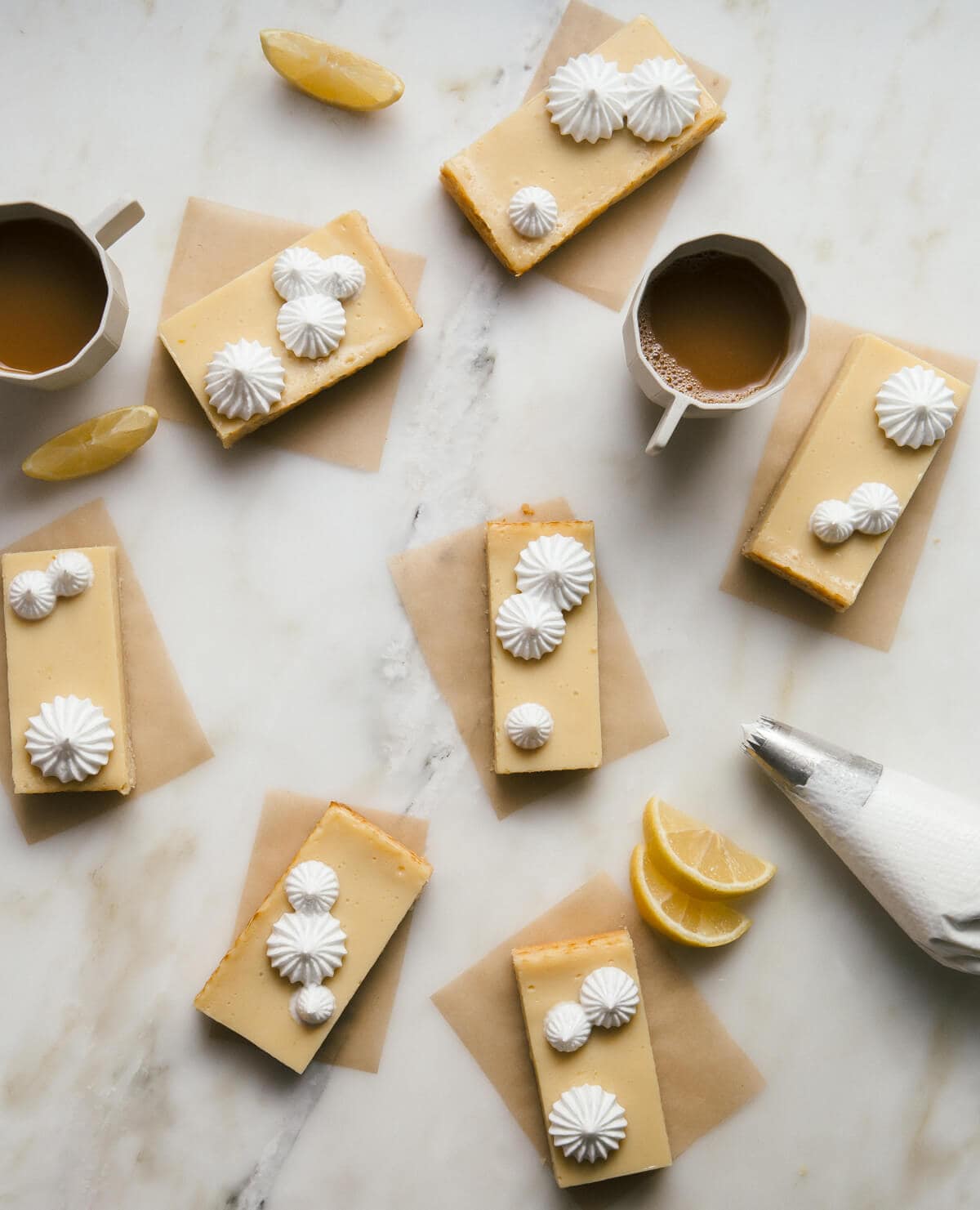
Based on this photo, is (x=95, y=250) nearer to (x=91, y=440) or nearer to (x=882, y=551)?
(x=91, y=440)

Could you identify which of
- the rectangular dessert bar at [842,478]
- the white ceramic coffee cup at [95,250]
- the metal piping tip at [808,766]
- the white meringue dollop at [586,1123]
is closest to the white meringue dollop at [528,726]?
the metal piping tip at [808,766]

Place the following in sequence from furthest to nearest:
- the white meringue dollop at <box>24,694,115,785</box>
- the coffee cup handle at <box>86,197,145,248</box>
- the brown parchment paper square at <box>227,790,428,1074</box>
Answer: the brown parchment paper square at <box>227,790,428,1074</box> → the white meringue dollop at <box>24,694,115,785</box> → the coffee cup handle at <box>86,197,145,248</box>

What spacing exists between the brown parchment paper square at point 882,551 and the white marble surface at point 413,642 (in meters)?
0.03

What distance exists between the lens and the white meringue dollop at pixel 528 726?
174cm

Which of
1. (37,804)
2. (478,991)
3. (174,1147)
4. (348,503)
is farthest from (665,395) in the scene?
(174,1147)

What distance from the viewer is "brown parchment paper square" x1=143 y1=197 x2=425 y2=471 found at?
1.83m

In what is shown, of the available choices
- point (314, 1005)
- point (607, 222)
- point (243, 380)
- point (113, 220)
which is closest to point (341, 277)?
point (243, 380)

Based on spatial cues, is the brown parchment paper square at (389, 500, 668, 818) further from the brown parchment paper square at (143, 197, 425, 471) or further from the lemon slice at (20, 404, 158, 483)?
the lemon slice at (20, 404, 158, 483)

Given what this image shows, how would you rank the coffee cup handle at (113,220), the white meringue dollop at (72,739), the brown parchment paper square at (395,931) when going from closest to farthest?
the coffee cup handle at (113,220), the white meringue dollop at (72,739), the brown parchment paper square at (395,931)

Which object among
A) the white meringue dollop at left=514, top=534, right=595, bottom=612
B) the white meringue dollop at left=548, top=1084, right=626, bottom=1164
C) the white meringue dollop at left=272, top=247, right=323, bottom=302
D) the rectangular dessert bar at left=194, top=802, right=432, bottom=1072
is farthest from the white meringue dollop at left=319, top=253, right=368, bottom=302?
the white meringue dollop at left=548, top=1084, right=626, bottom=1164

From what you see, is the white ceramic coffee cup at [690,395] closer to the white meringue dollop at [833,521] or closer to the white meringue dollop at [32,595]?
the white meringue dollop at [833,521]

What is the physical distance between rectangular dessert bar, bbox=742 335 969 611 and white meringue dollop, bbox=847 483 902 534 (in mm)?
20

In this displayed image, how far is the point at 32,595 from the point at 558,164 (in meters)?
1.19

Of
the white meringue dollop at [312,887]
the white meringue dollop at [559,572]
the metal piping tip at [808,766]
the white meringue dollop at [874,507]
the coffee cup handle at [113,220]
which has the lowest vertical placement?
the white meringue dollop at [312,887]
